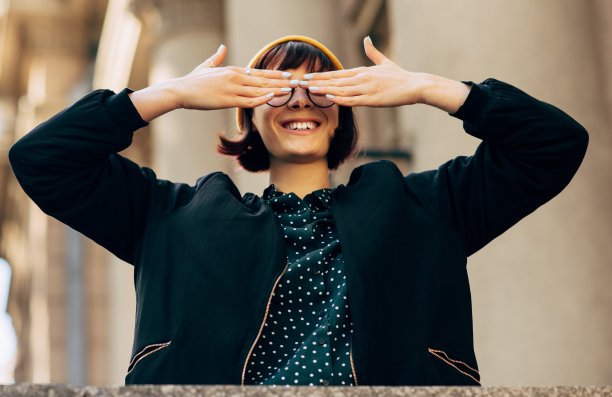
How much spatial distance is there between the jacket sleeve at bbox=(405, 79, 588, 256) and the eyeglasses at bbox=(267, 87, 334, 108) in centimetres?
42

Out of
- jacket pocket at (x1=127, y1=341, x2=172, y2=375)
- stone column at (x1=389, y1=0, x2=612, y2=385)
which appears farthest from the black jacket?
stone column at (x1=389, y1=0, x2=612, y2=385)

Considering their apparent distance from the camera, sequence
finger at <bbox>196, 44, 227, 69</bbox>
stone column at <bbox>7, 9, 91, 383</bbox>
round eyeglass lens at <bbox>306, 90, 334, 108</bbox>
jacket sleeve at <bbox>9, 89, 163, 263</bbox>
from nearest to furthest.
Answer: jacket sleeve at <bbox>9, 89, 163, 263</bbox>
round eyeglass lens at <bbox>306, 90, 334, 108</bbox>
finger at <bbox>196, 44, 227, 69</bbox>
stone column at <bbox>7, 9, 91, 383</bbox>

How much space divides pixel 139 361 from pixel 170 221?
0.50 meters

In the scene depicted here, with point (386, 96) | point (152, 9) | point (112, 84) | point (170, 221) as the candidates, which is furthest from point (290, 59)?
point (112, 84)

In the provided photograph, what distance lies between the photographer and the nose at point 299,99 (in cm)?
352

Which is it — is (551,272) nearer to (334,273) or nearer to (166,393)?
(334,273)

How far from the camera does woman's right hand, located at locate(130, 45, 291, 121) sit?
3.41m

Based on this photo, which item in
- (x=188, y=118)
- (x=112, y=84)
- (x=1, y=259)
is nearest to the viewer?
(x=188, y=118)

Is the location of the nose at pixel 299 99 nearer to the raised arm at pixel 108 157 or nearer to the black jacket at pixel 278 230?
the raised arm at pixel 108 157

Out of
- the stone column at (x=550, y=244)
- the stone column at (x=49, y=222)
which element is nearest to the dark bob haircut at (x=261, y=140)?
the stone column at (x=550, y=244)

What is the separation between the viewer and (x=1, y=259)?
33625 mm

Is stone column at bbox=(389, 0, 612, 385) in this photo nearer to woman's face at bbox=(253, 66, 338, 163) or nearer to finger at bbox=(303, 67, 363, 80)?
woman's face at bbox=(253, 66, 338, 163)

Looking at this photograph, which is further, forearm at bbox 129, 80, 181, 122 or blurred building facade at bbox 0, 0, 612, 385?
blurred building facade at bbox 0, 0, 612, 385

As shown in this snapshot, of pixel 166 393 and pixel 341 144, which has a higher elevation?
pixel 341 144
